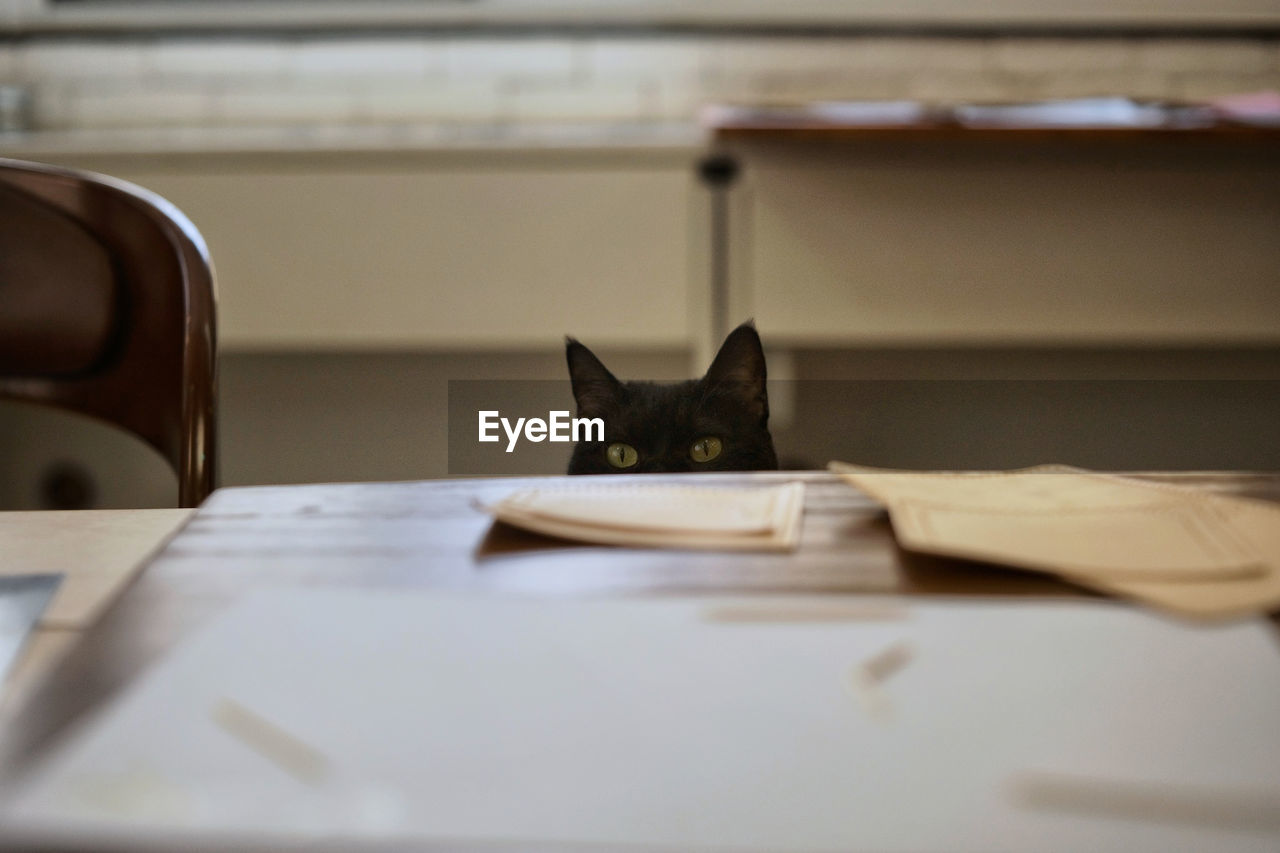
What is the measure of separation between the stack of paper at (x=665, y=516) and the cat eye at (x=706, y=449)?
0.27m

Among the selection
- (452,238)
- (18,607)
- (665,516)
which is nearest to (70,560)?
(18,607)

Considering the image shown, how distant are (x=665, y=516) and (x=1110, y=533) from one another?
18 centimetres

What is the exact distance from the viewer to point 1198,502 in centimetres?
42

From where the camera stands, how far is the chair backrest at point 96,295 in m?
0.77

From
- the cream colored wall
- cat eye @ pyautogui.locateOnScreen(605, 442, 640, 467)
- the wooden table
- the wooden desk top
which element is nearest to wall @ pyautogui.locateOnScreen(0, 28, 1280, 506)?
the cream colored wall

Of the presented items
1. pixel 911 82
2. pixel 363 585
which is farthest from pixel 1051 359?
pixel 363 585

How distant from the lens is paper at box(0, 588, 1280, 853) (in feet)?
0.56

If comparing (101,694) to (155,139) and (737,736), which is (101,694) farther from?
(155,139)

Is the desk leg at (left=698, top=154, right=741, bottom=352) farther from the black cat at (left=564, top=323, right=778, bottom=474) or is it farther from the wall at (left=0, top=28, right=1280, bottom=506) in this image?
the black cat at (left=564, top=323, right=778, bottom=474)

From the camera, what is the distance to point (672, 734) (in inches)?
8.0

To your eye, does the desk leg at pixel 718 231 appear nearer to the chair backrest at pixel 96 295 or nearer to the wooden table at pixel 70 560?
the chair backrest at pixel 96 295

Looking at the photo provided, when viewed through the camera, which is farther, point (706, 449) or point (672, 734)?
point (706, 449)

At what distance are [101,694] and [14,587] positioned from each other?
0.55 feet

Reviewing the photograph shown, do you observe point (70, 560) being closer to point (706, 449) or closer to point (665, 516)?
point (665, 516)
